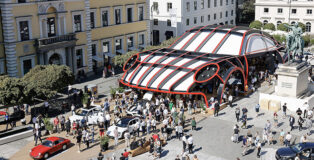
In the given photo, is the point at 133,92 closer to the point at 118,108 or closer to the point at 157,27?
the point at 118,108

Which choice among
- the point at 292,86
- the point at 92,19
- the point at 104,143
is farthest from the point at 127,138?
the point at 92,19

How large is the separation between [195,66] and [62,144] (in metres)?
19.0

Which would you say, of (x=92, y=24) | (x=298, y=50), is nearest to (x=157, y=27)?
(x=92, y=24)

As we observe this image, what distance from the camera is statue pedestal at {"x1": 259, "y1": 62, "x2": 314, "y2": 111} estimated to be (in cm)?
4362

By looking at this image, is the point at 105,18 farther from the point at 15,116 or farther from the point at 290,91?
the point at 290,91

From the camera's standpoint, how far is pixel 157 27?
277ft

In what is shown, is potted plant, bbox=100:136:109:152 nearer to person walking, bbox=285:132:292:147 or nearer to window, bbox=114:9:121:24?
person walking, bbox=285:132:292:147

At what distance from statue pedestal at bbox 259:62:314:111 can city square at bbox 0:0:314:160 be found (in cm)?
11

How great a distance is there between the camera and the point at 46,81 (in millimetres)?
42500

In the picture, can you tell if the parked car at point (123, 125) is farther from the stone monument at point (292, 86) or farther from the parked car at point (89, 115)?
the stone monument at point (292, 86)

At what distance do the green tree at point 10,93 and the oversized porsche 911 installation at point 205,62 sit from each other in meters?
13.1

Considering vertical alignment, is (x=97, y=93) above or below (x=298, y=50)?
below

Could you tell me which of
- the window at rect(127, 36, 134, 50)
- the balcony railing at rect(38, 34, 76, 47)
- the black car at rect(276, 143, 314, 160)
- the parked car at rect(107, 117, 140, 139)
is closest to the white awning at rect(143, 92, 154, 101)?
the parked car at rect(107, 117, 140, 139)

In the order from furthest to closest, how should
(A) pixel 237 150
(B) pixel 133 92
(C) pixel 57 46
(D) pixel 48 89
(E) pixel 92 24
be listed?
(E) pixel 92 24
(C) pixel 57 46
(B) pixel 133 92
(D) pixel 48 89
(A) pixel 237 150
